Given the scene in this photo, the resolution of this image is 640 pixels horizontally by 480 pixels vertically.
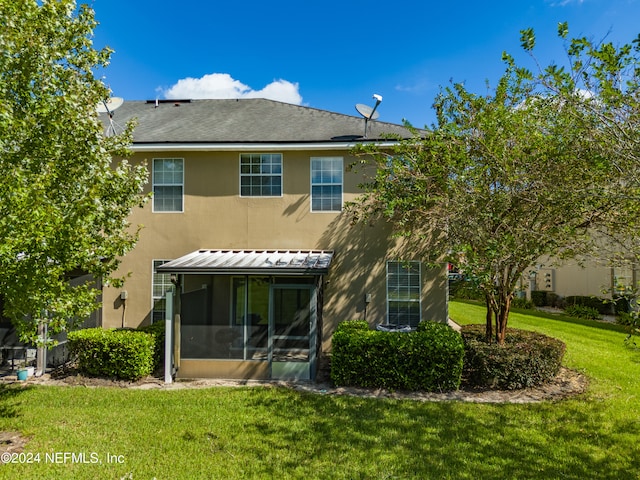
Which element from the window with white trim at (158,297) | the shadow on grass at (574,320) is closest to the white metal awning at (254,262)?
the window with white trim at (158,297)

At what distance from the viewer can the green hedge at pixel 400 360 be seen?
8.80m

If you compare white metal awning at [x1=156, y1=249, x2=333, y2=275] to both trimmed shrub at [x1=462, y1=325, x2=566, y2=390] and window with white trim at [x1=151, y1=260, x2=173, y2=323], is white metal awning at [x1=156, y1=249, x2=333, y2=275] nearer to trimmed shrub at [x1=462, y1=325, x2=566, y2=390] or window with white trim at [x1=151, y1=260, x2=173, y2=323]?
window with white trim at [x1=151, y1=260, x2=173, y2=323]

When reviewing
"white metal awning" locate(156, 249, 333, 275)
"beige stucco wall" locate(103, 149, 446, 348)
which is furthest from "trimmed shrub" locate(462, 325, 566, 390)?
"white metal awning" locate(156, 249, 333, 275)

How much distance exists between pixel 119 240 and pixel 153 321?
641cm

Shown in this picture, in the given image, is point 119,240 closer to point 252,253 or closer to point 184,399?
point 184,399

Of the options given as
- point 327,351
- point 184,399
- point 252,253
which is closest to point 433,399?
point 327,351

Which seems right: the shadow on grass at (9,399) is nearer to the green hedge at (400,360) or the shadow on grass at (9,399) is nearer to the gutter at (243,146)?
the green hedge at (400,360)

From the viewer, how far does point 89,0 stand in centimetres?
684

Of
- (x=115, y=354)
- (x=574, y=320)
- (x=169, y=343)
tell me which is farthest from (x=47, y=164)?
(x=574, y=320)

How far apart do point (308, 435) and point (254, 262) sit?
507 cm

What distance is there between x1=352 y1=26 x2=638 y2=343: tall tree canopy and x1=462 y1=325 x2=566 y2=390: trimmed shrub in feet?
2.65

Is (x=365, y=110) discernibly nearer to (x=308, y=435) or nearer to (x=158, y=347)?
(x=158, y=347)

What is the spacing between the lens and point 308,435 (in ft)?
21.4

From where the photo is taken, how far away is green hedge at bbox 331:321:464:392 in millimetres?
8805
